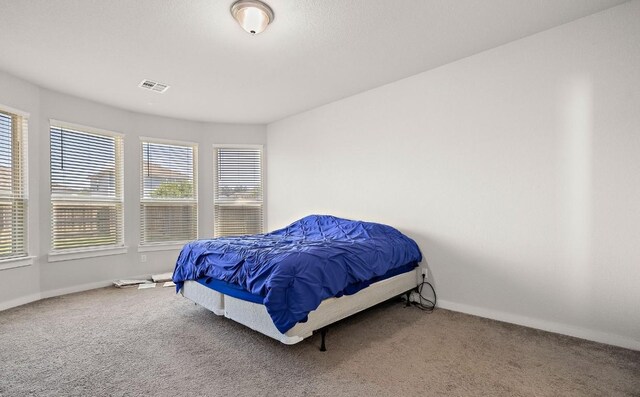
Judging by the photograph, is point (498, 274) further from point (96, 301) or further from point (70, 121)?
point (70, 121)

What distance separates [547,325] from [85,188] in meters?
5.62

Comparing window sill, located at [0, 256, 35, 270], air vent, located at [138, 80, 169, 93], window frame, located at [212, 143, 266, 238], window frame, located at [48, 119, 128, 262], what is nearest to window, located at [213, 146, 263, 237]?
window frame, located at [212, 143, 266, 238]

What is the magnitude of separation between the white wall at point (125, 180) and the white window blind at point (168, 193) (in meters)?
0.11

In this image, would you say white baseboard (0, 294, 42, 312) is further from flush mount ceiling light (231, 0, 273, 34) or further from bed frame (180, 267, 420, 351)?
flush mount ceiling light (231, 0, 273, 34)

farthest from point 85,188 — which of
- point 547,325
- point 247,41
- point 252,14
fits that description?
point 547,325

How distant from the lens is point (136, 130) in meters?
4.86

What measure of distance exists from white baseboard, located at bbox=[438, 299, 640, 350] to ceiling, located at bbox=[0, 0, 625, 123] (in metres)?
2.60

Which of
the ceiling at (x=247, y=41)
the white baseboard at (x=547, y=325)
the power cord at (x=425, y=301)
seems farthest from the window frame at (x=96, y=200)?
the white baseboard at (x=547, y=325)

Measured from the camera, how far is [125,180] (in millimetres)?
4723

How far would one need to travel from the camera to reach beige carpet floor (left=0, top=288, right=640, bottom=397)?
1.95 meters

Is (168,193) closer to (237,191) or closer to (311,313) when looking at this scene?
(237,191)

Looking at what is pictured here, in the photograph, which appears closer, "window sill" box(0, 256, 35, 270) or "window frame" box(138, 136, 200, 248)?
"window sill" box(0, 256, 35, 270)

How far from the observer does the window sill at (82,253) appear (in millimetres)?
3995

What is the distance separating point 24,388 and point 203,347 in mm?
1066
